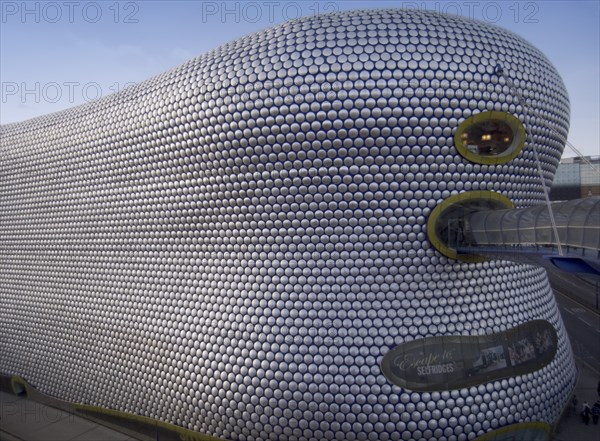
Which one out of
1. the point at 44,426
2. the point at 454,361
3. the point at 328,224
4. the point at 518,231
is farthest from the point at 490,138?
the point at 44,426

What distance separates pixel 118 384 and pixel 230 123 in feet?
30.3

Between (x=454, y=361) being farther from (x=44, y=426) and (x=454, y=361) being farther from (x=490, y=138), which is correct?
(x=44, y=426)

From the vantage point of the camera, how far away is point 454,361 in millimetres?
11383

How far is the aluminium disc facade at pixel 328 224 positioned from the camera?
440 inches

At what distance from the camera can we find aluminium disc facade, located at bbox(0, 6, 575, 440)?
11.2 metres

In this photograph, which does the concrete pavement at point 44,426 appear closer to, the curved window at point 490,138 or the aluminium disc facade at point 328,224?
the aluminium disc facade at point 328,224

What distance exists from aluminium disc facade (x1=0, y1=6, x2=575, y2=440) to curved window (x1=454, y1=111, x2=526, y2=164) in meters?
0.21

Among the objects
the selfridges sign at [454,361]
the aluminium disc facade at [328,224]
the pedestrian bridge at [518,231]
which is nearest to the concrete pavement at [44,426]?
the aluminium disc facade at [328,224]

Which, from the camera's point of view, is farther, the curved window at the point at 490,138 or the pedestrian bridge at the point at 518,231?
the curved window at the point at 490,138

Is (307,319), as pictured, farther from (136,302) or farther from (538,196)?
(538,196)

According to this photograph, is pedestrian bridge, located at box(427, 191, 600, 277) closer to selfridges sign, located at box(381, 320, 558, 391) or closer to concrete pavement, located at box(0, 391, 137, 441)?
selfridges sign, located at box(381, 320, 558, 391)

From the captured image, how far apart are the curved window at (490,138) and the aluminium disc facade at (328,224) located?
0.69 ft

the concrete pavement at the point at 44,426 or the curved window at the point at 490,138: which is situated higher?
the curved window at the point at 490,138

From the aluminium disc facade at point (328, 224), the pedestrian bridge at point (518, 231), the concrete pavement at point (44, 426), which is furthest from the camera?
the concrete pavement at point (44, 426)
